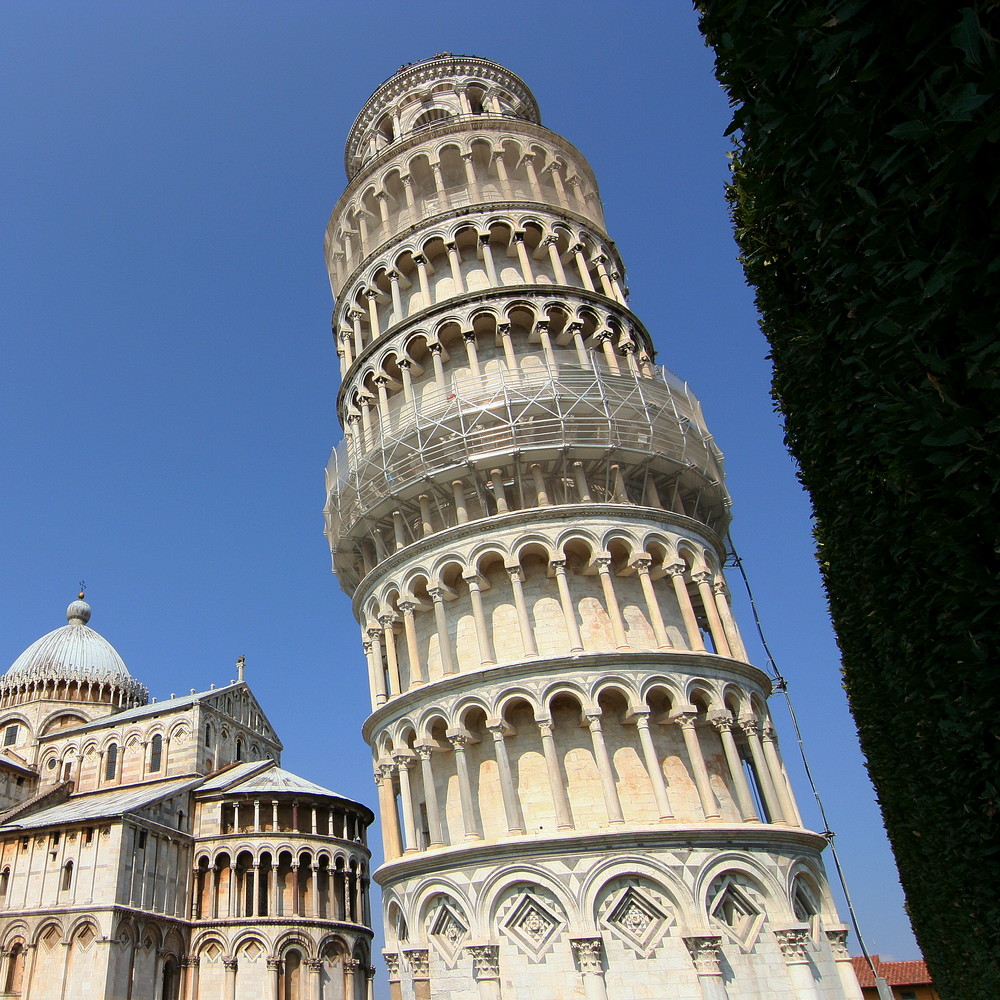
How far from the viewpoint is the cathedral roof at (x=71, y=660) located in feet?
171

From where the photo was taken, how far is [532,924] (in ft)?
52.6

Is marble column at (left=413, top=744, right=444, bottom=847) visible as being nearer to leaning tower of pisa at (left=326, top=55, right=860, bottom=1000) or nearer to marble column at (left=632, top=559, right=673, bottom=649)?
leaning tower of pisa at (left=326, top=55, right=860, bottom=1000)

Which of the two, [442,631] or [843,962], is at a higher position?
[442,631]

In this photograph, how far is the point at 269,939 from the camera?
3638 cm

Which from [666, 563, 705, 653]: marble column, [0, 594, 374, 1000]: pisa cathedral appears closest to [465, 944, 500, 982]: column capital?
[666, 563, 705, 653]: marble column

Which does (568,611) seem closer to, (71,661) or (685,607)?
(685,607)

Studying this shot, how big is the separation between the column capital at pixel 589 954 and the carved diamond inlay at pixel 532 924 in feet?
1.97

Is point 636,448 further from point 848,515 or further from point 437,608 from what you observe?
point 848,515

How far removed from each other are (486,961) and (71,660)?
46.9 metres

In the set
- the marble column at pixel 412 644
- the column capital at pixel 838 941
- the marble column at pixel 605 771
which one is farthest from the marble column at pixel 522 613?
the column capital at pixel 838 941

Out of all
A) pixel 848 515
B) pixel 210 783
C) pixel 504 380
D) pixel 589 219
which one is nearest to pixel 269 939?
pixel 210 783

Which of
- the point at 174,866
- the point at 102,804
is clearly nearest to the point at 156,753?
the point at 102,804

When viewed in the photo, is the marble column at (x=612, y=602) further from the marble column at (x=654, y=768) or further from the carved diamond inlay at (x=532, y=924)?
the carved diamond inlay at (x=532, y=924)

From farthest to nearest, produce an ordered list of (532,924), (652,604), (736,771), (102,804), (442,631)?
1. (102,804)
2. (442,631)
3. (652,604)
4. (736,771)
5. (532,924)
